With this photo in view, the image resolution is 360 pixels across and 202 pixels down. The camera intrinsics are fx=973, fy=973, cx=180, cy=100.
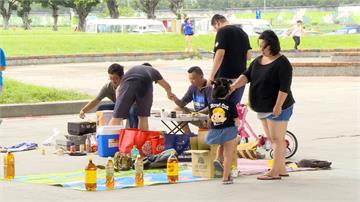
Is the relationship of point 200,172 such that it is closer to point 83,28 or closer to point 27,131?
point 27,131

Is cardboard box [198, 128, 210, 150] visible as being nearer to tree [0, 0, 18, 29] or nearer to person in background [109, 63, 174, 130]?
person in background [109, 63, 174, 130]

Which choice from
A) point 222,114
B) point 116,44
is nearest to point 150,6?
point 116,44

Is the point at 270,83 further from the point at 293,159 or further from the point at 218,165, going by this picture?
the point at 293,159

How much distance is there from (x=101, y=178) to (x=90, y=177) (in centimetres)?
100

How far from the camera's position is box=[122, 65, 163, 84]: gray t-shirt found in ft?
45.1

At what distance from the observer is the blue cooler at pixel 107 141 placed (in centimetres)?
1331

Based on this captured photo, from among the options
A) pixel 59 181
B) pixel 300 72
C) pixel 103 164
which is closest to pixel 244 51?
pixel 103 164

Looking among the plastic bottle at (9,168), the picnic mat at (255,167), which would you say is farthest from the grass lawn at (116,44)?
the plastic bottle at (9,168)

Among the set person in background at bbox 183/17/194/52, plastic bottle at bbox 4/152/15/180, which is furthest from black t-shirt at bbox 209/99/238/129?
person in background at bbox 183/17/194/52

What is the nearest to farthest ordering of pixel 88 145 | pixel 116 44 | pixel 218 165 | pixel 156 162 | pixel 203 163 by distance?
1. pixel 218 165
2. pixel 203 163
3. pixel 156 162
4. pixel 88 145
5. pixel 116 44

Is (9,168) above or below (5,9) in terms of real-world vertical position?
above

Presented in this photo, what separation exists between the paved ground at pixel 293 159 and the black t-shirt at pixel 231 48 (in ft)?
5.01

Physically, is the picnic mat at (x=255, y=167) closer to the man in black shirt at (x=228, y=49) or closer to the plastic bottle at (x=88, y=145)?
the man in black shirt at (x=228, y=49)

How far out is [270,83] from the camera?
11.0 m
